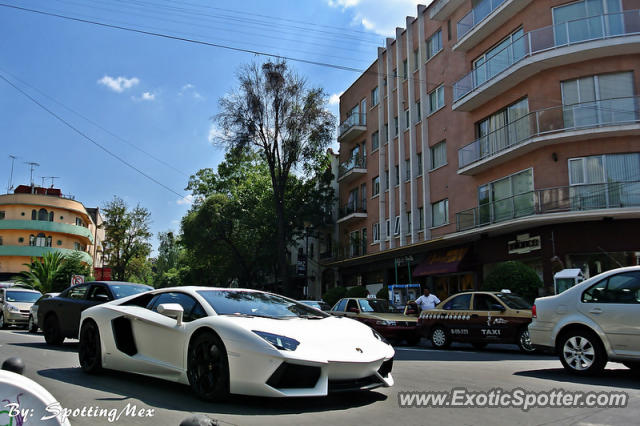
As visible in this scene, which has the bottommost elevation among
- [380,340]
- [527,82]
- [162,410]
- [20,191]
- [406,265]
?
[162,410]

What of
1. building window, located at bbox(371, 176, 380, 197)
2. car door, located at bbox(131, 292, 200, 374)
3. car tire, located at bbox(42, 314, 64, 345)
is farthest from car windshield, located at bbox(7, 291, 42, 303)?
building window, located at bbox(371, 176, 380, 197)

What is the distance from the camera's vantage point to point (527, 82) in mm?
22516

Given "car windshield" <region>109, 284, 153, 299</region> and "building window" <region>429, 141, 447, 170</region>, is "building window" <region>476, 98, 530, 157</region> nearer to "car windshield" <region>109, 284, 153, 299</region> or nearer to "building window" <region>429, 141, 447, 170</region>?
"building window" <region>429, 141, 447, 170</region>

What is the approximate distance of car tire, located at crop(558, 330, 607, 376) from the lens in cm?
809

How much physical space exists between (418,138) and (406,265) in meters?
7.21

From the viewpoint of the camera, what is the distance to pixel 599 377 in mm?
8125

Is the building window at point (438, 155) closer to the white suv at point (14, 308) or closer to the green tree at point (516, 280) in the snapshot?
the green tree at point (516, 280)

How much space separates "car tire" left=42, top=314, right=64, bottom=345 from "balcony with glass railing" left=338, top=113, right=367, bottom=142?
28526 mm

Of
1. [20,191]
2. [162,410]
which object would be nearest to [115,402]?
[162,410]

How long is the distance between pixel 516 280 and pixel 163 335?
1522 cm

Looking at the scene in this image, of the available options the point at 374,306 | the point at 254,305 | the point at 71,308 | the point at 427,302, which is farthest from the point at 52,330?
the point at 427,302

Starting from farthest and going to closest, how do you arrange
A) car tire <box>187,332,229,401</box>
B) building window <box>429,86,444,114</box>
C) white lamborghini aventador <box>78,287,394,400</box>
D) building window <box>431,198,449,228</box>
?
building window <box>429,86,444,114</box>, building window <box>431,198,449,228</box>, car tire <box>187,332,229,401</box>, white lamborghini aventador <box>78,287,394,400</box>

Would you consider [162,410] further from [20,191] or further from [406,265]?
[20,191]

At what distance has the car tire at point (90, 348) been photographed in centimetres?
740
